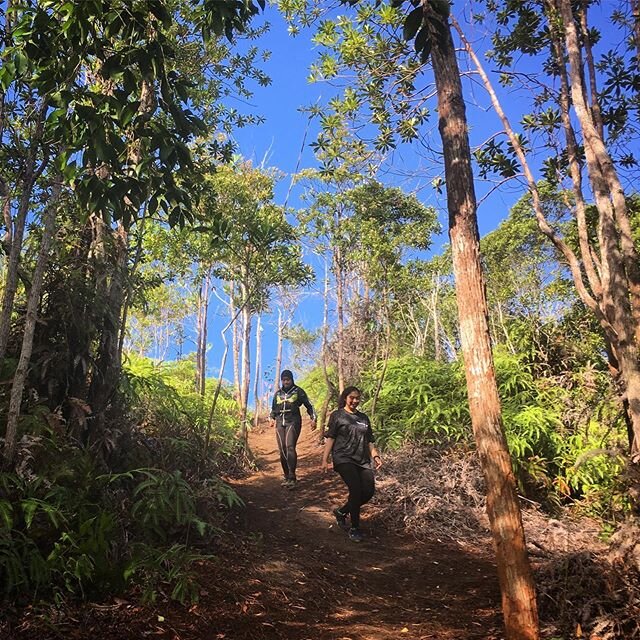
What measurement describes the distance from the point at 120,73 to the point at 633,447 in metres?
5.33

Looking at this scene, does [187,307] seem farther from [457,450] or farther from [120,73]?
[120,73]

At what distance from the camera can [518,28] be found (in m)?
7.84

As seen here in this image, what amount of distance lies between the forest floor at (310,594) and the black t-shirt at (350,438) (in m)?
0.97

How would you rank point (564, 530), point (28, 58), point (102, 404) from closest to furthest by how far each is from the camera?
1. point (28, 58)
2. point (102, 404)
3. point (564, 530)

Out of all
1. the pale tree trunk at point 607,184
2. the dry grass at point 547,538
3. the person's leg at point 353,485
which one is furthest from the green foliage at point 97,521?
the pale tree trunk at point 607,184

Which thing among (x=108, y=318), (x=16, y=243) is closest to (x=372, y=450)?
(x=108, y=318)

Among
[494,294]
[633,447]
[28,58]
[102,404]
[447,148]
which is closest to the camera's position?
[28,58]

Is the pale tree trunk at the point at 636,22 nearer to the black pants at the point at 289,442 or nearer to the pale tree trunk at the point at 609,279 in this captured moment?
the pale tree trunk at the point at 609,279

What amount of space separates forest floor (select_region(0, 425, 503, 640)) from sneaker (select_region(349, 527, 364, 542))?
0.51 ft

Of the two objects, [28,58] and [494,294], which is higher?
[494,294]

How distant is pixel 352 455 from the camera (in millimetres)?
6469

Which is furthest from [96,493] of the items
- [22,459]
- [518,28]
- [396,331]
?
[396,331]

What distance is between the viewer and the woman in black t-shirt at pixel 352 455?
253 inches

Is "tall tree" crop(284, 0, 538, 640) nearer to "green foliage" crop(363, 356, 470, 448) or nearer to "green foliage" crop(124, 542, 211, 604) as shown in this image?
"green foliage" crop(124, 542, 211, 604)
